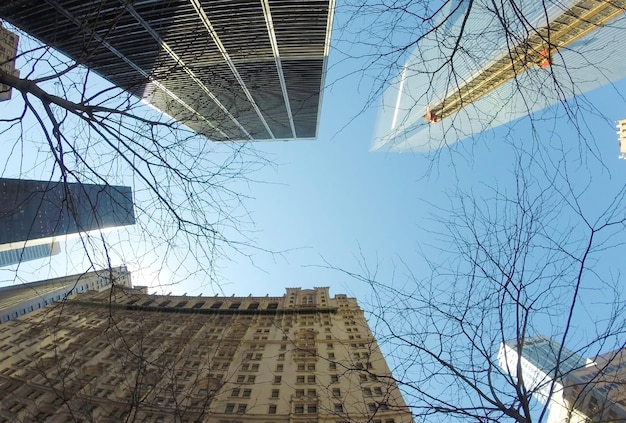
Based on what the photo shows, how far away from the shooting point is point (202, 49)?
920 centimetres

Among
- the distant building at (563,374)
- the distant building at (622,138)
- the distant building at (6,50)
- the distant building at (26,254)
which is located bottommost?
the distant building at (26,254)

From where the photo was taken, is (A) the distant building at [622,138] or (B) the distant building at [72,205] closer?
(B) the distant building at [72,205]

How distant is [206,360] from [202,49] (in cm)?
2039

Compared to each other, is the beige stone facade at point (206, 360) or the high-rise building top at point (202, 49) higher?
the high-rise building top at point (202, 49)

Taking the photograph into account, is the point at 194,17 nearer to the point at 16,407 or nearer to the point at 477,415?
the point at 16,407

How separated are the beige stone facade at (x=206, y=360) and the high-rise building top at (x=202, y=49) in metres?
6.92

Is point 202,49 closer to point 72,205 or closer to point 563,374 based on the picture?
point 72,205

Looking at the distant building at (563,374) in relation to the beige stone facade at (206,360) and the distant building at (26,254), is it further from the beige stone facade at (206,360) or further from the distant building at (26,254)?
the distant building at (26,254)

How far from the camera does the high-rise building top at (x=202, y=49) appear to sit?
6.54 m

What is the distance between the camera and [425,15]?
5270mm

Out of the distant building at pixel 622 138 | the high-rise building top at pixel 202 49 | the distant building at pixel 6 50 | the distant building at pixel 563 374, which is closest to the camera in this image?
the distant building at pixel 6 50

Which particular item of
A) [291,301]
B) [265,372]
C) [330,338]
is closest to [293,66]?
[291,301]

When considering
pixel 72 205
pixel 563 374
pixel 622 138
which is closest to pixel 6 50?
pixel 72 205

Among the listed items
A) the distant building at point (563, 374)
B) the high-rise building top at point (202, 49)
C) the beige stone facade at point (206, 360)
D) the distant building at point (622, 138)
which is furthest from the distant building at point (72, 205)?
the distant building at point (622, 138)
